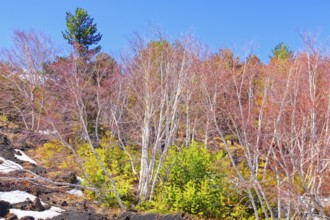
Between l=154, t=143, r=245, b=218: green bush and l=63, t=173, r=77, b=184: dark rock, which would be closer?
l=154, t=143, r=245, b=218: green bush

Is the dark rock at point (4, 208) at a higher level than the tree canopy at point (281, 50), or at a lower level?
lower

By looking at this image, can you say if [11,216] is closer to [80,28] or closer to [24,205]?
[24,205]

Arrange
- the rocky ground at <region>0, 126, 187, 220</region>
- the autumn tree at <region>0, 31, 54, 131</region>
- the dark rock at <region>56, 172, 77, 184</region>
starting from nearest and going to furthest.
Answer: the rocky ground at <region>0, 126, 187, 220</region> → the dark rock at <region>56, 172, 77, 184</region> → the autumn tree at <region>0, 31, 54, 131</region>

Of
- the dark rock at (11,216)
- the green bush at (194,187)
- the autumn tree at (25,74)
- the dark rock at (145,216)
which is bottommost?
the dark rock at (11,216)

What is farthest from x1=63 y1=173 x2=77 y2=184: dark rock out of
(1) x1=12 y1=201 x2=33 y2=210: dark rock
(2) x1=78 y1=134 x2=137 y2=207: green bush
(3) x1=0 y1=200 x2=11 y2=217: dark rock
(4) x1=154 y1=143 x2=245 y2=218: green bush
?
(4) x1=154 y1=143 x2=245 y2=218: green bush

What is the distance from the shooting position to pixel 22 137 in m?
16.3

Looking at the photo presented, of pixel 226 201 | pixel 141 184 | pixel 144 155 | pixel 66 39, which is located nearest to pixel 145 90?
pixel 144 155

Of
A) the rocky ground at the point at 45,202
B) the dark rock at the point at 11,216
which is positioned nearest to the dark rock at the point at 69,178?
the rocky ground at the point at 45,202

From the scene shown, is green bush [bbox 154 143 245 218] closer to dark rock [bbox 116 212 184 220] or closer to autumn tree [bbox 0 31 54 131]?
dark rock [bbox 116 212 184 220]

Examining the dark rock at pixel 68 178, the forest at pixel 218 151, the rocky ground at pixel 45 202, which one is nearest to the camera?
the forest at pixel 218 151

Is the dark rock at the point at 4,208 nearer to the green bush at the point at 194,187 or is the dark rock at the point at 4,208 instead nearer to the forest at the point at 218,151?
the forest at the point at 218,151

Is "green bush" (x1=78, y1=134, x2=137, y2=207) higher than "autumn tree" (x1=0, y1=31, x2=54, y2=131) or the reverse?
the reverse

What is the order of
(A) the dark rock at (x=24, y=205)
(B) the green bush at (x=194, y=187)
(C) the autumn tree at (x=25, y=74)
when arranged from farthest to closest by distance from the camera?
(C) the autumn tree at (x=25, y=74)
(B) the green bush at (x=194, y=187)
(A) the dark rock at (x=24, y=205)

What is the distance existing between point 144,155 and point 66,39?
17246mm
